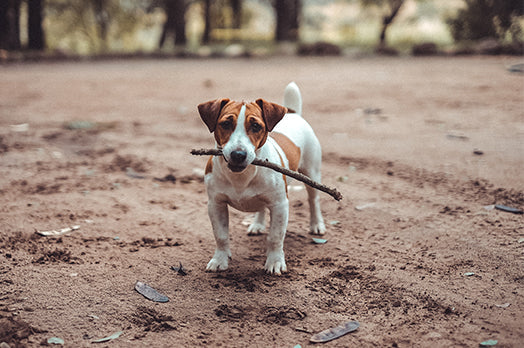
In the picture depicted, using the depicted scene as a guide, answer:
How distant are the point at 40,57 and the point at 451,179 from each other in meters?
16.0

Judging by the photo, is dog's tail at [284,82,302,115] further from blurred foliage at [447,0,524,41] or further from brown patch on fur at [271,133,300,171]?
blurred foliage at [447,0,524,41]

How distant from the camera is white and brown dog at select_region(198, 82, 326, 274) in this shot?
3.21 meters

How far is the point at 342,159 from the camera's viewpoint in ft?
21.0

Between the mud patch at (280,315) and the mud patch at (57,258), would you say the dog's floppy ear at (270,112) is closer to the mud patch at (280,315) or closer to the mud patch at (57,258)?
the mud patch at (280,315)

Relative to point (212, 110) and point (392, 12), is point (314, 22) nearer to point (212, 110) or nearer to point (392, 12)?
point (392, 12)

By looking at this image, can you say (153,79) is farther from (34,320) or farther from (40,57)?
(34,320)

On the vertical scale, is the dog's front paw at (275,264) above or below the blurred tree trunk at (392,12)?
below

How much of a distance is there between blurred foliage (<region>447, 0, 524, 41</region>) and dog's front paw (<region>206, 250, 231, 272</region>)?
18.1 metres

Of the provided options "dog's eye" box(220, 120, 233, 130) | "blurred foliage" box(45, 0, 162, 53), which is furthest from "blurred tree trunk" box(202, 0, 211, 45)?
"dog's eye" box(220, 120, 233, 130)

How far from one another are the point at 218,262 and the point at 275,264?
406 millimetres

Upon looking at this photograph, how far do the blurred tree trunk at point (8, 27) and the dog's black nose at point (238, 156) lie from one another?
19.0 metres

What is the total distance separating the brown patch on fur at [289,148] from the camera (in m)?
3.83

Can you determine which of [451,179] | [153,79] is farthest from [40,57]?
[451,179]

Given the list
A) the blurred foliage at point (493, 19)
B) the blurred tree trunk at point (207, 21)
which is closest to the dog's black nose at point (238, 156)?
the blurred foliage at point (493, 19)
